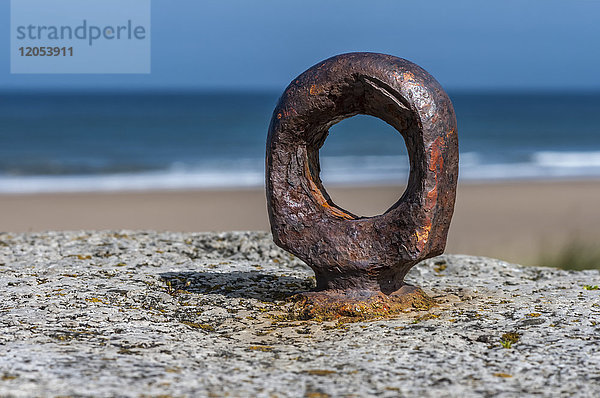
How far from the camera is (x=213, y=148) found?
3309 centimetres

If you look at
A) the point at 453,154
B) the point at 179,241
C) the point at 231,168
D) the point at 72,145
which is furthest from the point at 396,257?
the point at 72,145

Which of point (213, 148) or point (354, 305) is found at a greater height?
point (213, 148)

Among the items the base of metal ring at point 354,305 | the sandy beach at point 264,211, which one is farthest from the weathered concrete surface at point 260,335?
the sandy beach at point 264,211

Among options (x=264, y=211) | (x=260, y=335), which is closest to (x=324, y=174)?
(x=264, y=211)

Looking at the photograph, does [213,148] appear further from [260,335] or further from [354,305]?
[260,335]

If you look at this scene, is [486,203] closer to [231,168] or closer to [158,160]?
[231,168]

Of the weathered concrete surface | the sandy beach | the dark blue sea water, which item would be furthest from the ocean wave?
the weathered concrete surface

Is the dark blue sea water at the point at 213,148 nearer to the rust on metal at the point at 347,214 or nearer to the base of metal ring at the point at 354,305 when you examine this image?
the rust on metal at the point at 347,214

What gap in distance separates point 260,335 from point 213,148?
2913 cm

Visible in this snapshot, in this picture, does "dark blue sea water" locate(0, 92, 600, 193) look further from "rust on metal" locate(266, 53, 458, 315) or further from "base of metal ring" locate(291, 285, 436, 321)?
"base of metal ring" locate(291, 285, 436, 321)

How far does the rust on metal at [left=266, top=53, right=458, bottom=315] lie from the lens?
4.65 meters

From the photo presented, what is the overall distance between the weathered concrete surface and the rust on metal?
0.40 m

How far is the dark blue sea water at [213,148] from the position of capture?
21750 millimetres

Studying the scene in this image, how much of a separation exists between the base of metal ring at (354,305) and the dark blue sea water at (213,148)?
48.6 feet
